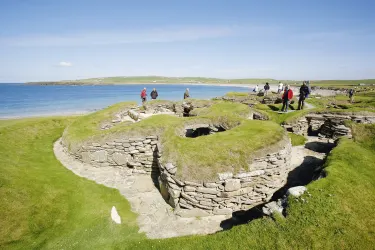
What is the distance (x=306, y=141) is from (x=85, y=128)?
1781cm

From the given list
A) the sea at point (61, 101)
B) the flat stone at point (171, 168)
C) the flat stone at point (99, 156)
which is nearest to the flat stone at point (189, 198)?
the flat stone at point (171, 168)

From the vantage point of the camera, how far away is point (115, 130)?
14688mm

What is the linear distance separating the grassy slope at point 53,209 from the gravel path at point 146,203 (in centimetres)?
51

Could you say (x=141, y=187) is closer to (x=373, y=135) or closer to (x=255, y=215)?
(x=255, y=215)

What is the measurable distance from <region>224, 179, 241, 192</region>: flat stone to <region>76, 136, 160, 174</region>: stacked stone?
5696mm

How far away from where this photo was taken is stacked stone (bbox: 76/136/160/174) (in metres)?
14.1

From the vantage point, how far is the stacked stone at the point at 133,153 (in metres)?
14.1

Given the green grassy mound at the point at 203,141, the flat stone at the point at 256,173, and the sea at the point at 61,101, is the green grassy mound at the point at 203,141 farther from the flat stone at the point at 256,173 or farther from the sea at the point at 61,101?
the sea at the point at 61,101

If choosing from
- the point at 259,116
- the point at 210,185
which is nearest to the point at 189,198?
the point at 210,185

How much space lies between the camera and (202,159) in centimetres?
1034

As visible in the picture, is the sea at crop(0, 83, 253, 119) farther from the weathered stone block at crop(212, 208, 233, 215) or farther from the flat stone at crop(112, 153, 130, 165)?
the weathered stone block at crop(212, 208, 233, 215)

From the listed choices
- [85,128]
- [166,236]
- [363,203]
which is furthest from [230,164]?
[85,128]

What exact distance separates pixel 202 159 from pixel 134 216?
4.11m

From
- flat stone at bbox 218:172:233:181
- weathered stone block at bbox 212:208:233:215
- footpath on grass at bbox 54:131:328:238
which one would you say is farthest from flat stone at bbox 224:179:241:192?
footpath on grass at bbox 54:131:328:238
